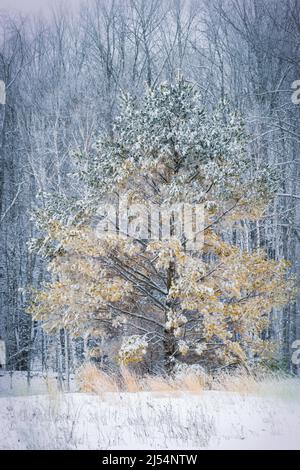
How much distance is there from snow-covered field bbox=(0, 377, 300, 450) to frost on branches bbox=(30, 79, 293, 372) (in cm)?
230

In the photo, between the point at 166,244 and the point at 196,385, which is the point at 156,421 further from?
the point at 166,244

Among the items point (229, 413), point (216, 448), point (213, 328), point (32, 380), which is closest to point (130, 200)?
point (213, 328)

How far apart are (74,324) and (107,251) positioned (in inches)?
66.6

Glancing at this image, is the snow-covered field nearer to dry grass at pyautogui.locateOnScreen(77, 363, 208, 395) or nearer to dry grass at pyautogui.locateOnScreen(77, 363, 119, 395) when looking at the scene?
dry grass at pyautogui.locateOnScreen(77, 363, 208, 395)

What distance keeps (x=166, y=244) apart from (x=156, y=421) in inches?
159

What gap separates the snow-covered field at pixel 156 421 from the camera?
5996 millimetres

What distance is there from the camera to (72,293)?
403 inches

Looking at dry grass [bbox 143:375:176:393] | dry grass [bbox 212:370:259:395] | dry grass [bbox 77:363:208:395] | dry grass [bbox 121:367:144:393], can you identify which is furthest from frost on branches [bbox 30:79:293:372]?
dry grass [bbox 212:370:259:395]

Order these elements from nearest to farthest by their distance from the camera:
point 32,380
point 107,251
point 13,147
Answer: point 107,251
point 32,380
point 13,147

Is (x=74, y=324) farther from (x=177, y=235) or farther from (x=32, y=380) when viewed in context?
(x=32, y=380)

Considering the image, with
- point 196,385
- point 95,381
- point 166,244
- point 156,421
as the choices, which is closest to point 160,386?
point 196,385

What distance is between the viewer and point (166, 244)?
9867mm

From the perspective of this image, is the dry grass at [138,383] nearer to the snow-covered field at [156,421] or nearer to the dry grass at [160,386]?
the dry grass at [160,386]
